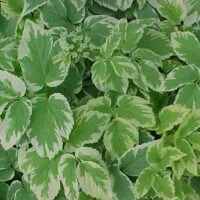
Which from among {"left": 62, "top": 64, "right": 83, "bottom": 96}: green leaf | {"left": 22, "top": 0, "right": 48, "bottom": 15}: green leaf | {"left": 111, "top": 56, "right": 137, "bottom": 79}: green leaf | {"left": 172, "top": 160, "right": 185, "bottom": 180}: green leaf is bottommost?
{"left": 62, "top": 64, "right": 83, "bottom": 96}: green leaf

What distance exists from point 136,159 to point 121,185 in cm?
6

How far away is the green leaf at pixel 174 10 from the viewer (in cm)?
112

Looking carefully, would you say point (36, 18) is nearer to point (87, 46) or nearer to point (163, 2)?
point (87, 46)

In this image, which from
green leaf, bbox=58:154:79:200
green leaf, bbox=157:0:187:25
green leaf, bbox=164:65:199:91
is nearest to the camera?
green leaf, bbox=58:154:79:200

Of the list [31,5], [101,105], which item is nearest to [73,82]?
[101,105]

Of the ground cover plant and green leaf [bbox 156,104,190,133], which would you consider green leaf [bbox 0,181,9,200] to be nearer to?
the ground cover plant

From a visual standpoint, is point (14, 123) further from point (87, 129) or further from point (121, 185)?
point (121, 185)

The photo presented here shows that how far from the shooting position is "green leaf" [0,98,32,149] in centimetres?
90

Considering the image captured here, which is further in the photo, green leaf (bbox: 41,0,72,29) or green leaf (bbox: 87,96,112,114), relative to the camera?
green leaf (bbox: 41,0,72,29)

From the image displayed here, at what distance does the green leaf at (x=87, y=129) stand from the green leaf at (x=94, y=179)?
0.05m

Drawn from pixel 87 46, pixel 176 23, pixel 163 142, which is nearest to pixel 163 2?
pixel 176 23

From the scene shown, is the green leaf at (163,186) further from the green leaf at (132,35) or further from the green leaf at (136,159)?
the green leaf at (132,35)

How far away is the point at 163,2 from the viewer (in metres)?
1.14

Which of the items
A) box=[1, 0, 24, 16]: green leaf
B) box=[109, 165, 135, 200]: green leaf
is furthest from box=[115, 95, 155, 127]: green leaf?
box=[1, 0, 24, 16]: green leaf
